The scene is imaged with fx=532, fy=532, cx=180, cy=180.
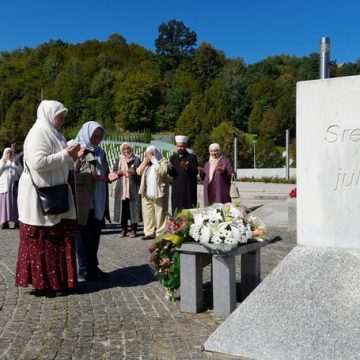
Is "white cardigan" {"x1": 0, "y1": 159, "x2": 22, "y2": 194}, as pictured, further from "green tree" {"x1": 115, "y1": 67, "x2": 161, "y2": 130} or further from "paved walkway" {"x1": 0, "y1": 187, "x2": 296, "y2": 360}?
"green tree" {"x1": 115, "y1": 67, "x2": 161, "y2": 130}

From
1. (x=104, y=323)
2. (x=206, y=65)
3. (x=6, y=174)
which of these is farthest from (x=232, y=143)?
(x=206, y=65)

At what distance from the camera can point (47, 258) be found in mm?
5207

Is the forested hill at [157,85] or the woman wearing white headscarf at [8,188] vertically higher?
the forested hill at [157,85]

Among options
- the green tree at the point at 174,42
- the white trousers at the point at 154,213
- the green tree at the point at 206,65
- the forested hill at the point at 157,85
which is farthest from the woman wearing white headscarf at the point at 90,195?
the green tree at the point at 174,42

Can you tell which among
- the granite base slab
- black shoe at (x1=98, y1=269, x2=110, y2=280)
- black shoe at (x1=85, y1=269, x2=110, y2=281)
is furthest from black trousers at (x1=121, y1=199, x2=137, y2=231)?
the granite base slab

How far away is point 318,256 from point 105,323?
1885 millimetres

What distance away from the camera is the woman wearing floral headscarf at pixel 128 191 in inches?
389

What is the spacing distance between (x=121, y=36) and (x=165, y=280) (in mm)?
130516

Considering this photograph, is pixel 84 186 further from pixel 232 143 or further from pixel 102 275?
pixel 232 143

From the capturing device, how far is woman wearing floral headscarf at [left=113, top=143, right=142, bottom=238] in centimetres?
988

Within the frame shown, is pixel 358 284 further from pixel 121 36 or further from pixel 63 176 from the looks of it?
pixel 121 36

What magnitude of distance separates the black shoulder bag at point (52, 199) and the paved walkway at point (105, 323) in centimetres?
89

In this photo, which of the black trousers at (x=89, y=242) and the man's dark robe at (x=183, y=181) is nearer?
the black trousers at (x=89, y=242)

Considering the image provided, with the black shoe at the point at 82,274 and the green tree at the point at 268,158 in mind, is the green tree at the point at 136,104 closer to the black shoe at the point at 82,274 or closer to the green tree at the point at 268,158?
the green tree at the point at 268,158
